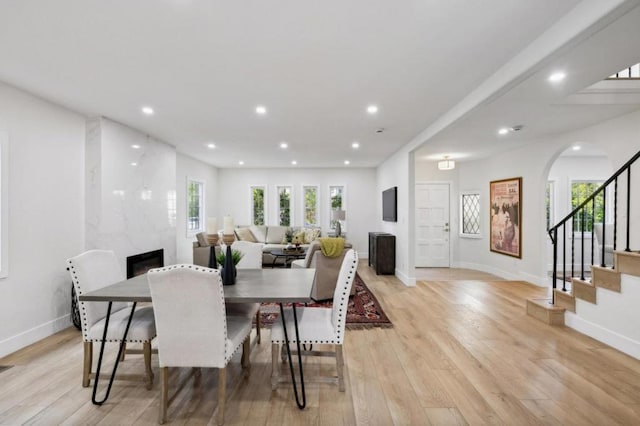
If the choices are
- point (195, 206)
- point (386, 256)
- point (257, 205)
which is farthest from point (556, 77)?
point (257, 205)

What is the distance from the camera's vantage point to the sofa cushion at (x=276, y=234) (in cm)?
797

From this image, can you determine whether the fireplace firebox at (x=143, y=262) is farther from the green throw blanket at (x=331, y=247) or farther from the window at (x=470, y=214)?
the window at (x=470, y=214)

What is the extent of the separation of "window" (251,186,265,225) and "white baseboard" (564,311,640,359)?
6.99 meters

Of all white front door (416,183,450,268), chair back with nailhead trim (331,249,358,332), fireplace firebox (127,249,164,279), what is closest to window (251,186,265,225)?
fireplace firebox (127,249,164,279)

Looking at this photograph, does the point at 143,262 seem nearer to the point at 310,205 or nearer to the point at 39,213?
the point at 39,213

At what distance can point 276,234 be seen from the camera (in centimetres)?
802

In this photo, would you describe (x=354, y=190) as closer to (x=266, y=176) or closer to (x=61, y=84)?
(x=266, y=176)

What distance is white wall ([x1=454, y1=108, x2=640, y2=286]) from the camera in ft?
13.0

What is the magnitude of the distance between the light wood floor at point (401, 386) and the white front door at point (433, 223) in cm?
401

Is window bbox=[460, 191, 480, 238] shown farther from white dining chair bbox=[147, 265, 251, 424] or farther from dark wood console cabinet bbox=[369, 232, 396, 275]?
white dining chair bbox=[147, 265, 251, 424]

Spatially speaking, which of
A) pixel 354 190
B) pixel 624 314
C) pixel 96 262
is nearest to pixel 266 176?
pixel 354 190

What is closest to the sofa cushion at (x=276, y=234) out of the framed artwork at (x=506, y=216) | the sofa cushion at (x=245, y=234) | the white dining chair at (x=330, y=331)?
the sofa cushion at (x=245, y=234)

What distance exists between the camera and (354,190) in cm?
870

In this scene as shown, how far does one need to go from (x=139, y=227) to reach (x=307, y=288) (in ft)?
11.8
